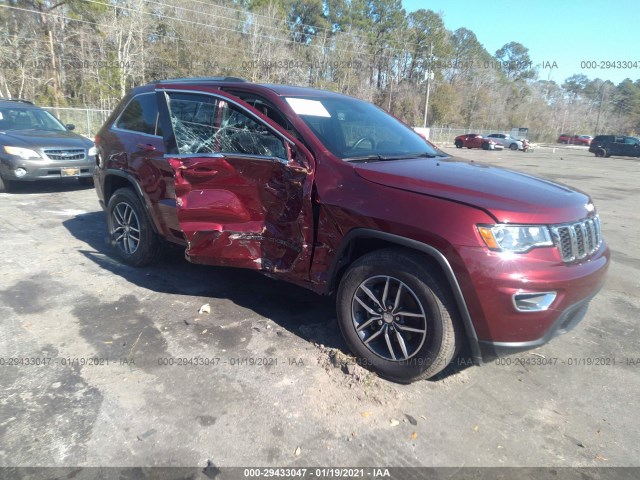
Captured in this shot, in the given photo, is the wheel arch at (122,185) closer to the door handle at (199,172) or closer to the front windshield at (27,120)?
the door handle at (199,172)

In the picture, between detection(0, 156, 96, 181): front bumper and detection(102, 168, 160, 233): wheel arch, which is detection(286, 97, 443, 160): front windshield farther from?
detection(0, 156, 96, 181): front bumper

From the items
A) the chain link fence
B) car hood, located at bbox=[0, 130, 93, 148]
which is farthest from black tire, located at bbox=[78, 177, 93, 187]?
the chain link fence

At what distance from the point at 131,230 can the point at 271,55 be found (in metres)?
36.0

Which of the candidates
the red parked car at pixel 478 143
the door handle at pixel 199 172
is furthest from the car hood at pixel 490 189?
the red parked car at pixel 478 143

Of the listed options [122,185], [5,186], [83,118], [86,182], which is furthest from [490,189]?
[83,118]

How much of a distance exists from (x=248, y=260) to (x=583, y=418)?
8.29 ft

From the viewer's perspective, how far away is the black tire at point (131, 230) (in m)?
4.63

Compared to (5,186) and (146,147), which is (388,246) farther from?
(5,186)

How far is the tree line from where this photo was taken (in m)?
30.3

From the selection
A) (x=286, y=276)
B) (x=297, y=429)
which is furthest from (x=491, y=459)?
(x=286, y=276)

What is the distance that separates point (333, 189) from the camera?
9.98ft

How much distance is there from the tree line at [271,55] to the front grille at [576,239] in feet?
87.7

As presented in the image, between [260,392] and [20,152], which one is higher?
[20,152]

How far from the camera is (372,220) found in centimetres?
283
